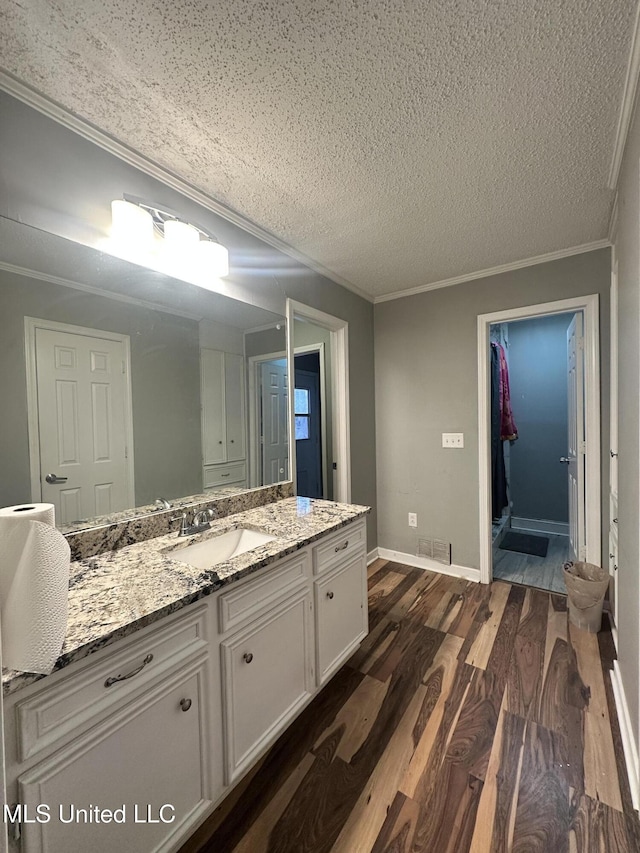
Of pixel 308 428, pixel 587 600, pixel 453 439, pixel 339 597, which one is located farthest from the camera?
pixel 308 428

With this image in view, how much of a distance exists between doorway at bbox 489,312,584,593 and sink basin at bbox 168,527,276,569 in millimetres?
2599

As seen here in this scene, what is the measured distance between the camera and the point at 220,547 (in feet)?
5.08

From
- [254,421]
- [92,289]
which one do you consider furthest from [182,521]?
→ [92,289]

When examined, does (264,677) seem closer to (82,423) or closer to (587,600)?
(82,423)

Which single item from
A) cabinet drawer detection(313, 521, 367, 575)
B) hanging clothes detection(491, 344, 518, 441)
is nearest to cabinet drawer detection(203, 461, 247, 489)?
cabinet drawer detection(313, 521, 367, 575)

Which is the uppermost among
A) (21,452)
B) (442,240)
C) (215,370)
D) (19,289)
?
(442,240)

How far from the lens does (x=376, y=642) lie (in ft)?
6.66

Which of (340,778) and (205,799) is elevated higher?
(205,799)

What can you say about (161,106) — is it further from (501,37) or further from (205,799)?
(205,799)

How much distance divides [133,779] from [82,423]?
1.10 m

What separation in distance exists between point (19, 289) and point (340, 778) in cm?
209

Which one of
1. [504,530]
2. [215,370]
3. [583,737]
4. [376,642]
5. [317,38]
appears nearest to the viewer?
[317,38]

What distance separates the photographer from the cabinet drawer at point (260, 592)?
1.13 meters

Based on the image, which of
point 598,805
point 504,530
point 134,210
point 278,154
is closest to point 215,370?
point 134,210
